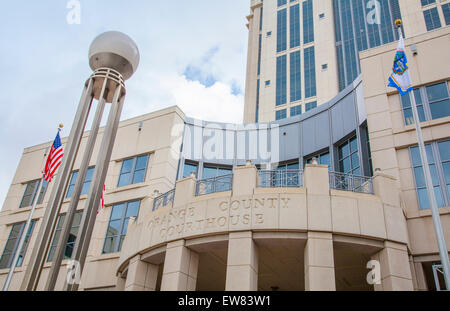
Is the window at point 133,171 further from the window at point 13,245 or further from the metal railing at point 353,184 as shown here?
the metal railing at point 353,184

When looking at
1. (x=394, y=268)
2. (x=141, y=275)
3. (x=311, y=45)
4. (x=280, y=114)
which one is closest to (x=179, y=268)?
(x=141, y=275)

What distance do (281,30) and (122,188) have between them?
2068 inches

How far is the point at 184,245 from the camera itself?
14.2 meters

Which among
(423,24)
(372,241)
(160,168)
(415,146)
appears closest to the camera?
(372,241)

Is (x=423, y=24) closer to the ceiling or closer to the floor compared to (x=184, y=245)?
closer to the ceiling

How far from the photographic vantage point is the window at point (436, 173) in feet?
50.1

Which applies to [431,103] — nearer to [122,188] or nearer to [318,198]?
[318,198]

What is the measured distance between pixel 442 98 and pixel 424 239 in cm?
613

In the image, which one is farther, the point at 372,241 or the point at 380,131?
the point at 380,131

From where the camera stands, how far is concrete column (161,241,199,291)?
13.7m

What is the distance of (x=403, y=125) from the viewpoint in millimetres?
17203
